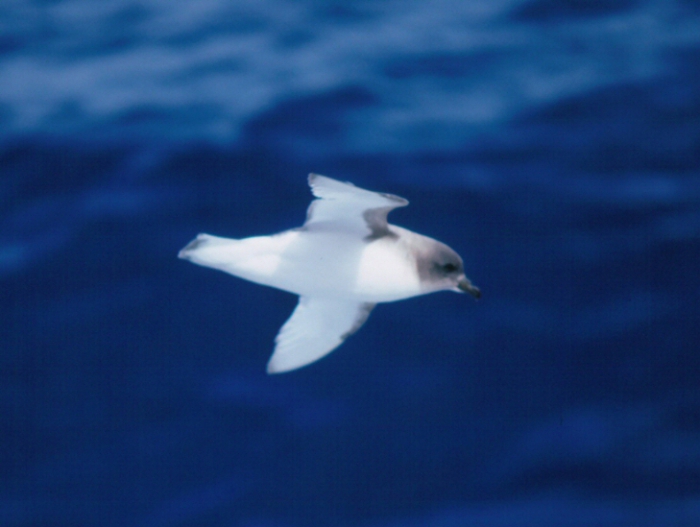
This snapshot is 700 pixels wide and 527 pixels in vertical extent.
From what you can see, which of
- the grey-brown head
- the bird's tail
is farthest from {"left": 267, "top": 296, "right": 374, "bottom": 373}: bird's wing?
the bird's tail

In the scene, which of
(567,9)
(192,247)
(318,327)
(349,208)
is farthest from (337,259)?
(567,9)

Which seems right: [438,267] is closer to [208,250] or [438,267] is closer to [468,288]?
[468,288]

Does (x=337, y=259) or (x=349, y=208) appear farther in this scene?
(x=337, y=259)

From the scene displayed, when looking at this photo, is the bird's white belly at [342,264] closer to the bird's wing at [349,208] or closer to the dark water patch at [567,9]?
the bird's wing at [349,208]

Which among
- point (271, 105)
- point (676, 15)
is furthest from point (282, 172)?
point (676, 15)

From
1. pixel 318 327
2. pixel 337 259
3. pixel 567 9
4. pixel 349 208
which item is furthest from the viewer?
pixel 567 9

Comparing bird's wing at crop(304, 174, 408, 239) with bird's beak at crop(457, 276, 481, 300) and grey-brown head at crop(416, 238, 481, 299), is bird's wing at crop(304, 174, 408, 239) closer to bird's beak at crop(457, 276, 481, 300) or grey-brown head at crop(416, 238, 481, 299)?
grey-brown head at crop(416, 238, 481, 299)
